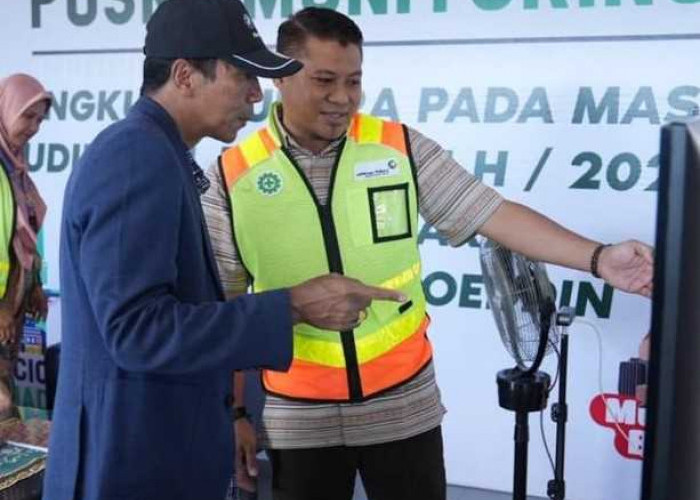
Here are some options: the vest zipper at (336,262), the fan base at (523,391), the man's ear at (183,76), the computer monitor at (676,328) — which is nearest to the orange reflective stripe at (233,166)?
the vest zipper at (336,262)

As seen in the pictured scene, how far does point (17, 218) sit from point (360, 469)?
6.95 ft

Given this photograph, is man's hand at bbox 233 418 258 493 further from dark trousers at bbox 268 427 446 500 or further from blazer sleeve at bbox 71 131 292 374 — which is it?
blazer sleeve at bbox 71 131 292 374

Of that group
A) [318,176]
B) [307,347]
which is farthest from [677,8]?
[307,347]

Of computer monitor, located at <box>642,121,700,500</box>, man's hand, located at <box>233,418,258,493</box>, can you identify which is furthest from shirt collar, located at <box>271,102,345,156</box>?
computer monitor, located at <box>642,121,700,500</box>

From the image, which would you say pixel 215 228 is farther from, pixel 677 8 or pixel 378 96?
pixel 677 8

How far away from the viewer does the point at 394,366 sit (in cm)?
187

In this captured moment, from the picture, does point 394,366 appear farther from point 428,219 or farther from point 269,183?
point 269,183

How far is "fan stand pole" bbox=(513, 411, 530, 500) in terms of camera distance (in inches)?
93.4

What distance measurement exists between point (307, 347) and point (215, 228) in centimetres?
32

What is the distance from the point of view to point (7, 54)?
161 inches

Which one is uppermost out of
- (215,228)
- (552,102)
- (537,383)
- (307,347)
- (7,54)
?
(7,54)

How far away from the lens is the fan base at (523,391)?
231 cm

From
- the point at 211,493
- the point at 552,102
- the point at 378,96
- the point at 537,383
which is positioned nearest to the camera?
the point at 211,493

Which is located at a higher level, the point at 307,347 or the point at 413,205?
the point at 413,205
